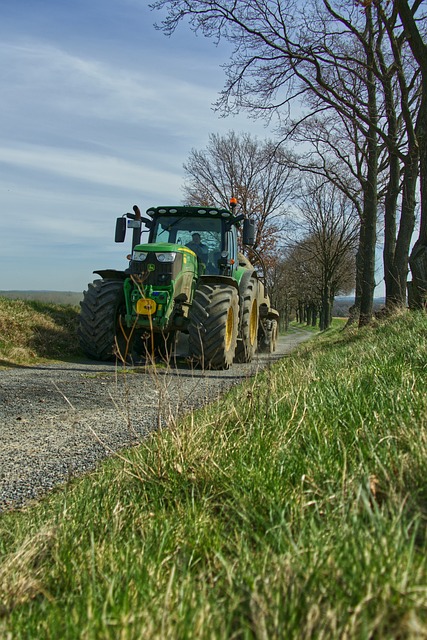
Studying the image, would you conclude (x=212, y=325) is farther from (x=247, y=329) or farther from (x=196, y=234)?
(x=196, y=234)

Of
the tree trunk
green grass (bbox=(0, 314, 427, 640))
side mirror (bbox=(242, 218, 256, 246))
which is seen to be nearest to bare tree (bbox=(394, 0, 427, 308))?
the tree trunk

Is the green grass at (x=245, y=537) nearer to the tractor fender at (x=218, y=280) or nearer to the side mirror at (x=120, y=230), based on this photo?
the tractor fender at (x=218, y=280)

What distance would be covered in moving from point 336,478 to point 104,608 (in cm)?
106

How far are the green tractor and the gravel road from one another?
151 centimetres

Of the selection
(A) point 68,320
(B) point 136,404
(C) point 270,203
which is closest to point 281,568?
(B) point 136,404

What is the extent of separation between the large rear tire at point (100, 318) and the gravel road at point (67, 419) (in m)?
1.74

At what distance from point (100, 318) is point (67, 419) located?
5.19 meters

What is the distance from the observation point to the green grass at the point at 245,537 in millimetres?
1323

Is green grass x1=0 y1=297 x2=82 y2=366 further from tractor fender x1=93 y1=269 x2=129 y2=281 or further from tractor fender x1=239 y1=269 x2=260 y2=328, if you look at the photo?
tractor fender x1=239 y1=269 x2=260 y2=328

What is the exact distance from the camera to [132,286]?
1029 cm

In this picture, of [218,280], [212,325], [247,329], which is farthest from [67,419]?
[247,329]

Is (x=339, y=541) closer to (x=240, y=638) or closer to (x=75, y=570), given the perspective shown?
(x=240, y=638)

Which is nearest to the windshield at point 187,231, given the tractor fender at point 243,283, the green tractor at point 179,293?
the green tractor at point 179,293

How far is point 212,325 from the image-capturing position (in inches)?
379
